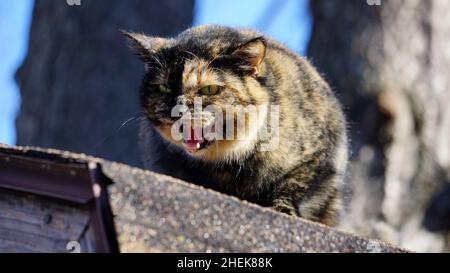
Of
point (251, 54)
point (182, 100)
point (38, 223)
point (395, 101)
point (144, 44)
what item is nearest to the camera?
point (38, 223)

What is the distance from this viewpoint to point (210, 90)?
12.1ft

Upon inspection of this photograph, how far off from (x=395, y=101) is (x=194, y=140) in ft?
6.91

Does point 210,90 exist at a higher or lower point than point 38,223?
higher

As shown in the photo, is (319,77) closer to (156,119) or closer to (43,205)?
(156,119)

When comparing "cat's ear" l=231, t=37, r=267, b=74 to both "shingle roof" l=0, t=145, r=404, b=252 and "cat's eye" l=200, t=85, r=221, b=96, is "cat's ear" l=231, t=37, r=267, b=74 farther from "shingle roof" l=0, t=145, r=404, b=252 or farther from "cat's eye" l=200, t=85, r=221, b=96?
"shingle roof" l=0, t=145, r=404, b=252

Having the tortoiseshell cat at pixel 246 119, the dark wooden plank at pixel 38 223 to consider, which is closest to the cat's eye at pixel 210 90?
the tortoiseshell cat at pixel 246 119

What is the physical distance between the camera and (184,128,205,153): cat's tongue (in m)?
3.62

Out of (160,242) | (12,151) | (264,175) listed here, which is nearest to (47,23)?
(264,175)

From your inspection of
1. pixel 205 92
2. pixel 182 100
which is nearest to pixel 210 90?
pixel 205 92

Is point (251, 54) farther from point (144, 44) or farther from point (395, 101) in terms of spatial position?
point (395, 101)

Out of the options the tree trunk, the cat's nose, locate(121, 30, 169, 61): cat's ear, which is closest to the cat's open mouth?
the cat's nose

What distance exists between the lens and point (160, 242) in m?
2.44
